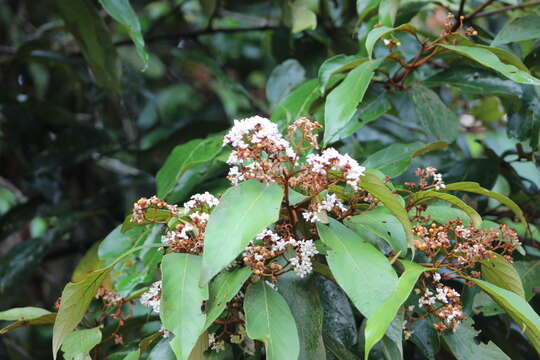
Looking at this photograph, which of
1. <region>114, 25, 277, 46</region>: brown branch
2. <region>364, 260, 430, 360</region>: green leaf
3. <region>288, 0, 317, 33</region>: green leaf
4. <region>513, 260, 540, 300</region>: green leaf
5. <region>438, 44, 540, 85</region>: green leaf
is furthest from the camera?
<region>114, 25, 277, 46</region>: brown branch

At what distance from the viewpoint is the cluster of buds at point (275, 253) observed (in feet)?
2.22

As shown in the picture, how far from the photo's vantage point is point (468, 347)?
775 millimetres

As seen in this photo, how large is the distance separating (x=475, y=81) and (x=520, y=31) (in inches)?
4.4

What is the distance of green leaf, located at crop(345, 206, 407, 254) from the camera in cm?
73

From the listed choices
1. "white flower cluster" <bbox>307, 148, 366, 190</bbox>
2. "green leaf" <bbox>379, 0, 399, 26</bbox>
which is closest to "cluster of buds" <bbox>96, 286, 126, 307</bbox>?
"white flower cluster" <bbox>307, 148, 366, 190</bbox>

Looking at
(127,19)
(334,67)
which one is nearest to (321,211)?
(334,67)

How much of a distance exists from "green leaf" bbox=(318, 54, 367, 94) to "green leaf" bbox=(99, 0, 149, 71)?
0.31m

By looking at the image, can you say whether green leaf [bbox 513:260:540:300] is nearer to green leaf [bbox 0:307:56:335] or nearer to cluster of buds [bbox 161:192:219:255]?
cluster of buds [bbox 161:192:219:255]

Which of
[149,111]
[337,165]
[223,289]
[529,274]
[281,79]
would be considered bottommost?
[149,111]

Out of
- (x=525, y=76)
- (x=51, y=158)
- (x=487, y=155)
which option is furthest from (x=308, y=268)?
(x=51, y=158)

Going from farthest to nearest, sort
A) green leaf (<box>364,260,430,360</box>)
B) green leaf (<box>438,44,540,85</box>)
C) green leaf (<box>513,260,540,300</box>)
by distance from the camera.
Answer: green leaf (<box>513,260,540,300</box>)
green leaf (<box>438,44,540,85</box>)
green leaf (<box>364,260,430,360</box>)

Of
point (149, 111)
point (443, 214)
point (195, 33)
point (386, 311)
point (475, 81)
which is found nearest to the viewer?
point (386, 311)

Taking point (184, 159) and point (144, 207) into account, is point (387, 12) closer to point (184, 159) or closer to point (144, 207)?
point (184, 159)

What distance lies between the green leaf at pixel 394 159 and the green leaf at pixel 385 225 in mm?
220
